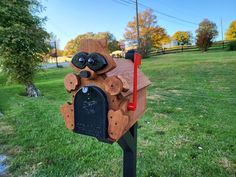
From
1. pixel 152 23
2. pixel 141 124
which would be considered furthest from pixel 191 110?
pixel 152 23

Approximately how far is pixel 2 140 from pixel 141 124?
6.08 feet

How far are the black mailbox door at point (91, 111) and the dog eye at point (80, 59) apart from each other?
0.36 ft

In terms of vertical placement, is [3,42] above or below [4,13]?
below

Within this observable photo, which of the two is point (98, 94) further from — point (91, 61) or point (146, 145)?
point (146, 145)

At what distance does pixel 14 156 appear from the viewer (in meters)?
2.48

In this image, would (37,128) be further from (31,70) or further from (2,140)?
(31,70)

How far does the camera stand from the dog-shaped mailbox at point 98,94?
1065mm

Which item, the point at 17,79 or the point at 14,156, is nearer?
the point at 14,156

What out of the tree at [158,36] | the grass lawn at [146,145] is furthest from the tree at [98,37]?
the tree at [158,36]

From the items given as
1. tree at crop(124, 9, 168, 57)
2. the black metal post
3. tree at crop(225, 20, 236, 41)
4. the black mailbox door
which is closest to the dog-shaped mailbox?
the black mailbox door

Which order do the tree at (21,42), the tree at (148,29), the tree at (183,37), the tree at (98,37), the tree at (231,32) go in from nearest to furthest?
the tree at (98,37) → the tree at (21,42) → the tree at (148,29) → the tree at (231,32) → the tree at (183,37)

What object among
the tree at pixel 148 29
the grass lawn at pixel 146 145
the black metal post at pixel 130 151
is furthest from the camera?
the tree at pixel 148 29

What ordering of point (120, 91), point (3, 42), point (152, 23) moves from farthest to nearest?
1. point (152, 23)
2. point (3, 42)
3. point (120, 91)

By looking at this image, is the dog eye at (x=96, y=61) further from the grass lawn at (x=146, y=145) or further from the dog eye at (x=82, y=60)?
the grass lawn at (x=146, y=145)
